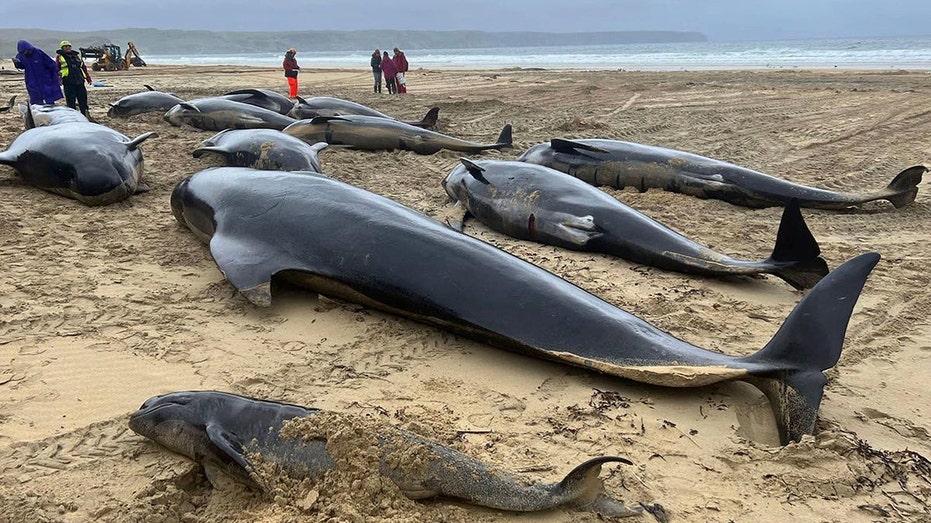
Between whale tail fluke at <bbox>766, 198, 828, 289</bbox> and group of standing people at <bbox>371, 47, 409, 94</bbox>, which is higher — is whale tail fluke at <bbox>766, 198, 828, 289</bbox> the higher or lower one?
the lower one

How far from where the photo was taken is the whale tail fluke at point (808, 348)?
328 cm

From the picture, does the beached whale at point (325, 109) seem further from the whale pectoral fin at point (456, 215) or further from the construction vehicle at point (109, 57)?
the construction vehicle at point (109, 57)

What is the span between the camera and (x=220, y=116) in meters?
12.5

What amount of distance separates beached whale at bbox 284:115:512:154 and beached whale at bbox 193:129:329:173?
167 cm

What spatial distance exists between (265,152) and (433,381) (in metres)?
5.70

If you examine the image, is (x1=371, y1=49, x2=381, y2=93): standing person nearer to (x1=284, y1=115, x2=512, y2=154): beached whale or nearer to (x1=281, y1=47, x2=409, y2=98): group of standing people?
(x1=281, y1=47, x2=409, y2=98): group of standing people

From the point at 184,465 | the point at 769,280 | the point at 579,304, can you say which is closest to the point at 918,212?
Result: the point at 769,280

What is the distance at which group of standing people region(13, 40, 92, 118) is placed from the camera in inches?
524

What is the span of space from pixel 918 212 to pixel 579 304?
5.67 meters

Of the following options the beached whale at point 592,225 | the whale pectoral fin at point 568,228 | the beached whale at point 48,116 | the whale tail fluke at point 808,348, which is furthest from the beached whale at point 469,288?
the beached whale at point 48,116

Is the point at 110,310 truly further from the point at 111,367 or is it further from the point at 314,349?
the point at 314,349

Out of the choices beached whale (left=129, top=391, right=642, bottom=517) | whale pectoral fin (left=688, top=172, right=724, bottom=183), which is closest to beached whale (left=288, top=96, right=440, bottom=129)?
whale pectoral fin (left=688, top=172, right=724, bottom=183)

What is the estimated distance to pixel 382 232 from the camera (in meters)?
4.55

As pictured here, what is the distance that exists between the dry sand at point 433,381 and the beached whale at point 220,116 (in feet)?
17.3
